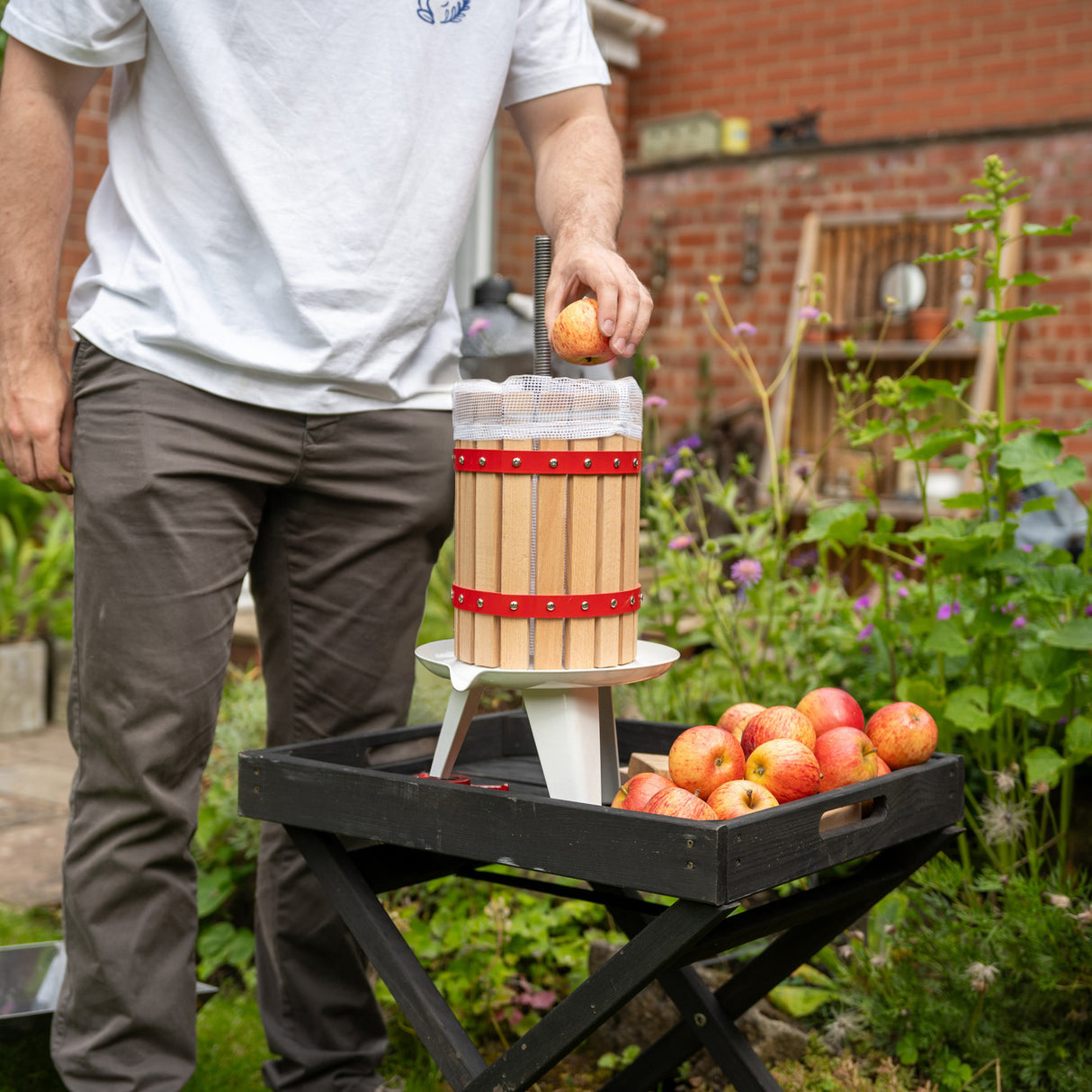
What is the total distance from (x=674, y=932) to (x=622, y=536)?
42cm

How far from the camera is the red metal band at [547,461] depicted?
132 centimetres

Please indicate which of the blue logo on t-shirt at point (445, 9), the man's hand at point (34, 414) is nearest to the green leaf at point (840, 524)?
the blue logo on t-shirt at point (445, 9)

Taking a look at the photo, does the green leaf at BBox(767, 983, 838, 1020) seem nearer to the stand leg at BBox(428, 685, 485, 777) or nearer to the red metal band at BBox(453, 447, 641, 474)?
the stand leg at BBox(428, 685, 485, 777)

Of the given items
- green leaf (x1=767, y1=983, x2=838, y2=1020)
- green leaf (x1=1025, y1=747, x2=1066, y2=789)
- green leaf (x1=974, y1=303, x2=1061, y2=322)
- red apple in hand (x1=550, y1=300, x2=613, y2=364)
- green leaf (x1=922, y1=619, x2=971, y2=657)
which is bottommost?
green leaf (x1=767, y1=983, x2=838, y2=1020)

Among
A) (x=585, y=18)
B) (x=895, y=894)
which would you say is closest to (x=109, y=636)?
(x=585, y=18)

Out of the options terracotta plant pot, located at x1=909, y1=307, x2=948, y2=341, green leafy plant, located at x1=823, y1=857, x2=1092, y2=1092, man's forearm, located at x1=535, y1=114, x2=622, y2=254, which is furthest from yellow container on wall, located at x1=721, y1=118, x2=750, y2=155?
green leafy plant, located at x1=823, y1=857, x2=1092, y2=1092

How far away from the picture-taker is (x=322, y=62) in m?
1.59

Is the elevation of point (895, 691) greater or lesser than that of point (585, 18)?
lesser

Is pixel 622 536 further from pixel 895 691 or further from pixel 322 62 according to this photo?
pixel 895 691

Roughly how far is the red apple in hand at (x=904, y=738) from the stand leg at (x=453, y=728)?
44 centimetres

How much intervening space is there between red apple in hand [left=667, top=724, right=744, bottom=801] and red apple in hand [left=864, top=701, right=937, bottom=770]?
0.55ft

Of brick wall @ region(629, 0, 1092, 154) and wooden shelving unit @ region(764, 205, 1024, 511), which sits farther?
brick wall @ region(629, 0, 1092, 154)

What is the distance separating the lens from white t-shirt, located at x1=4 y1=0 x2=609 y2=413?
1552 mm

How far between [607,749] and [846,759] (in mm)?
290
